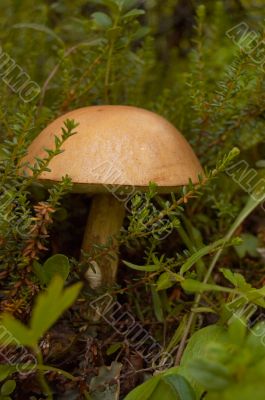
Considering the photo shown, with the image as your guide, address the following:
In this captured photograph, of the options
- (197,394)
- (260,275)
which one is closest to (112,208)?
(260,275)

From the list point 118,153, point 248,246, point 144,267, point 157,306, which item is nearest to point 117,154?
point 118,153

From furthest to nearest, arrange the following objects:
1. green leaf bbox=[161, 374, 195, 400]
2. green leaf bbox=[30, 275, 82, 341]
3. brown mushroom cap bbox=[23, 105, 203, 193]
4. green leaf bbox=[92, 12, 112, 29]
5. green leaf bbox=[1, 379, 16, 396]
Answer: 1. green leaf bbox=[92, 12, 112, 29]
2. brown mushroom cap bbox=[23, 105, 203, 193]
3. green leaf bbox=[1, 379, 16, 396]
4. green leaf bbox=[161, 374, 195, 400]
5. green leaf bbox=[30, 275, 82, 341]

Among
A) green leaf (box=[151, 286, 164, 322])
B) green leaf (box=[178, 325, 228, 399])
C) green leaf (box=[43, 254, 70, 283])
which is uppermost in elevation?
green leaf (box=[43, 254, 70, 283])

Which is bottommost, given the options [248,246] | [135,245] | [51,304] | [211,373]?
[248,246]

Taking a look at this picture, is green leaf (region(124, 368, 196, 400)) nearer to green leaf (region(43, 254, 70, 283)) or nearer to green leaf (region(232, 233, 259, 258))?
green leaf (region(43, 254, 70, 283))

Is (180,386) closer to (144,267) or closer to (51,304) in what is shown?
(144,267)

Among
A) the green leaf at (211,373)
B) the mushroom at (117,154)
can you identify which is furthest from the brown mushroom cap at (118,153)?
the green leaf at (211,373)

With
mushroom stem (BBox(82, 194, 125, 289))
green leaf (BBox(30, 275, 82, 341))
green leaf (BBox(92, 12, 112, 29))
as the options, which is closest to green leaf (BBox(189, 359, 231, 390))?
green leaf (BBox(30, 275, 82, 341))
